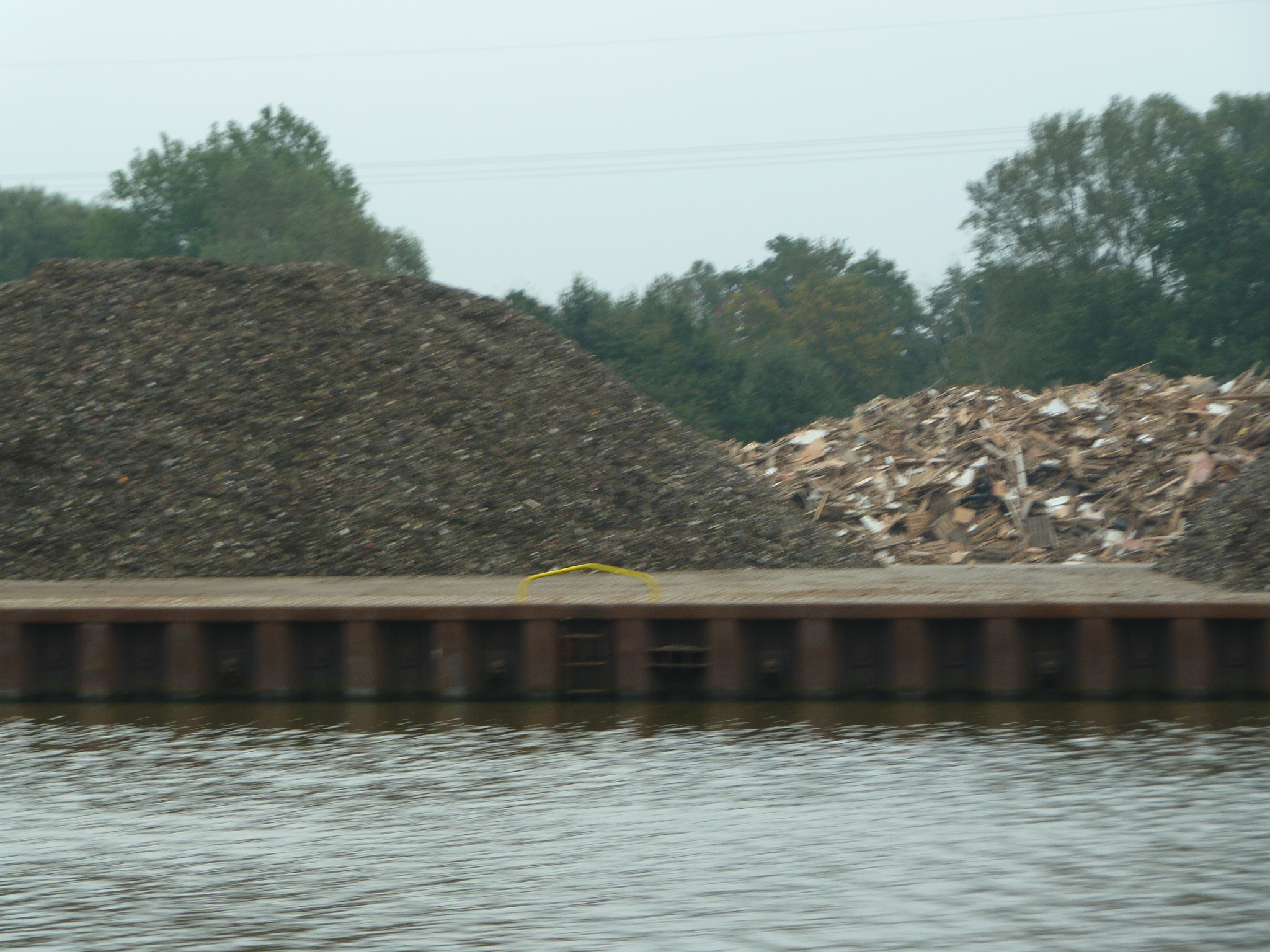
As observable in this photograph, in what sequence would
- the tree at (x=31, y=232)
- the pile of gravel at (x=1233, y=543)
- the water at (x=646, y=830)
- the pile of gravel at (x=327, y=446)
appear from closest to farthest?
1. the water at (x=646, y=830)
2. the pile of gravel at (x=1233, y=543)
3. the pile of gravel at (x=327, y=446)
4. the tree at (x=31, y=232)

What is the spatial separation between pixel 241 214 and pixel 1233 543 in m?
62.3

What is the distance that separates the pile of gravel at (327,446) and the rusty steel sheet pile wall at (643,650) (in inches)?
182

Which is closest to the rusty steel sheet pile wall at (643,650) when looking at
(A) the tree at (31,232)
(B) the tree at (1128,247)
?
(B) the tree at (1128,247)

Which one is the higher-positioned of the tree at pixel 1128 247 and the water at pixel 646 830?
the tree at pixel 1128 247

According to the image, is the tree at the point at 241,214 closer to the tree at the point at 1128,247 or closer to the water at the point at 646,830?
the tree at the point at 1128,247

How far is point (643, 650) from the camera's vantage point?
1250cm

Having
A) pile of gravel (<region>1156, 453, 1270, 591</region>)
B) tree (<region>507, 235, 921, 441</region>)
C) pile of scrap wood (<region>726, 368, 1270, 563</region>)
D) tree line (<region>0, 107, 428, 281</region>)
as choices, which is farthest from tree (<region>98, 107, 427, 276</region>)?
pile of gravel (<region>1156, 453, 1270, 591</region>)

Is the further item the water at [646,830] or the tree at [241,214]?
the tree at [241,214]

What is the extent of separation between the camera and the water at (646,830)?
669 centimetres

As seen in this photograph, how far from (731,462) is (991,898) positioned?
47.2 ft

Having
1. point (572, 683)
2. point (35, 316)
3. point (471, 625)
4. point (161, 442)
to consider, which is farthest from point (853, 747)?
point (35, 316)

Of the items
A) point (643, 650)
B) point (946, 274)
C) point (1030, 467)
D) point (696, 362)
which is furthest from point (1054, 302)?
point (643, 650)

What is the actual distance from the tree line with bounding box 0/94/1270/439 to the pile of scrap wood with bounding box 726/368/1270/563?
20611 millimetres

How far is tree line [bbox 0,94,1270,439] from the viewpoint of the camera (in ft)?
175
